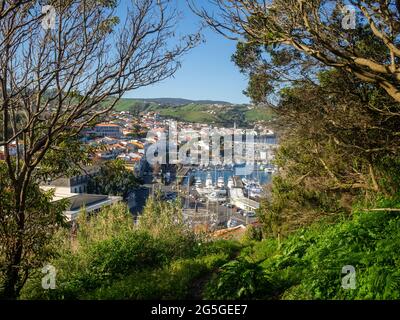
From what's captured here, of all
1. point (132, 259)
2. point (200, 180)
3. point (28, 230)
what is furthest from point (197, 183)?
point (28, 230)

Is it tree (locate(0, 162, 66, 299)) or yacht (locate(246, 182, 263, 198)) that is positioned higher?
tree (locate(0, 162, 66, 299))

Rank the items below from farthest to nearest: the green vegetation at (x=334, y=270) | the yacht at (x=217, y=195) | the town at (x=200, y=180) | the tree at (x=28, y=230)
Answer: the yacht at (x=217, y=195)
the town at (x=200, y=180)
the tree at (x=28, y=230)
the green vegetation at (x=334, y=270)

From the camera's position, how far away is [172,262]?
23.6ft

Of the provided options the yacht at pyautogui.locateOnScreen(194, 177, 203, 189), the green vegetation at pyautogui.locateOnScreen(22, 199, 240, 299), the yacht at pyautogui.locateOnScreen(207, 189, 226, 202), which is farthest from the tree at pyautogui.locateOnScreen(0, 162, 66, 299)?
the yacht at pyautogui.locateOnScreen(194, 177, 203, 189)

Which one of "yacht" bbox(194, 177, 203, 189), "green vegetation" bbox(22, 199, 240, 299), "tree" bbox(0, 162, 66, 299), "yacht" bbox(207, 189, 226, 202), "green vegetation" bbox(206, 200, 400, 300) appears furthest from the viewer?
"yacht" bbox(194, 177, 203, 189)

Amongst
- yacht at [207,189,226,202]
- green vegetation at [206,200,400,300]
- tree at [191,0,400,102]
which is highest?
tree at [191,0,400,102]

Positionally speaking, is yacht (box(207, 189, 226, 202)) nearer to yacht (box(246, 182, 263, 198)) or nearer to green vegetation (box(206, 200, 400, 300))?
yacht (box(246, 182, 263, 198))

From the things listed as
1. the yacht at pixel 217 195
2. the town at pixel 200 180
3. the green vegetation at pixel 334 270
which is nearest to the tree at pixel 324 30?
the green vegetation at pixel 334 270

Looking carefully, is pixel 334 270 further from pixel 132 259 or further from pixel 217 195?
pixel 217 195

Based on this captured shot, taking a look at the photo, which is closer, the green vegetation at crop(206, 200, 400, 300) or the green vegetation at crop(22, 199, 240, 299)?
the green vegetation at crop(206, 200, 400, 300)

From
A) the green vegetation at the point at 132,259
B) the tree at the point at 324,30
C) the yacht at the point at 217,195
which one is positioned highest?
the tree at the point at 324,30

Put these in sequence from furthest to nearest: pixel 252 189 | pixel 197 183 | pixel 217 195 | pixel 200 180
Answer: pixel 200 180
pixel 252 189
pixel 197 183
pixel 217 195

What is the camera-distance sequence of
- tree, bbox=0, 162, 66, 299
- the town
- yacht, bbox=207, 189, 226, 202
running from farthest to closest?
yacht, bbox=207, 189, 226, 202 < the town < tree, bbox=0, 162, 66, 299

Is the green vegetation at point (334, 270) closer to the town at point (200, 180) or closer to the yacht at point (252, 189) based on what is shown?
the town at point (200, 180)
